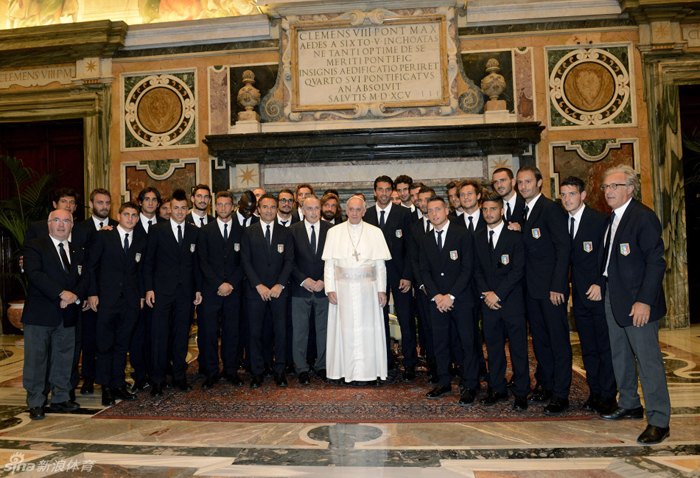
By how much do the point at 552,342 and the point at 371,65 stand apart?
209 inches

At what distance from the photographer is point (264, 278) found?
4.84 m

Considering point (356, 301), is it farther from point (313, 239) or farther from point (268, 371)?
point (268, 371)

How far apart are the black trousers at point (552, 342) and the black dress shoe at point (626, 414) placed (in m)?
0.32

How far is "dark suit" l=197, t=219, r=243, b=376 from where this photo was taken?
4.80 metres

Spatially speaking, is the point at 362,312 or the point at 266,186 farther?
the point at 266,186

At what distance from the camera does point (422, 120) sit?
298 inches

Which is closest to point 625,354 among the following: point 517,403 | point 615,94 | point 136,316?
point 517,403

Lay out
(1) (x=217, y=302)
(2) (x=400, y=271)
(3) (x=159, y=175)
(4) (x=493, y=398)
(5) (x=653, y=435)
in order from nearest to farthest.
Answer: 1. (5) (x=653, y=435)
2. (4) (x=493, y=398)
3. (1) (x=217, y=302)
4. (2) (x=400, y=271)
5. (3) (x=159, y=175)

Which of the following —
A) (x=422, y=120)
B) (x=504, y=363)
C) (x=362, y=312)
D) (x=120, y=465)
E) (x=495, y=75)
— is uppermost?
(x=495, y=75)

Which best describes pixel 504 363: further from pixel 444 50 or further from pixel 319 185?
pixel 444 50

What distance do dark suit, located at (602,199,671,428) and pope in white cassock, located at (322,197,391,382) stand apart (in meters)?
2.01

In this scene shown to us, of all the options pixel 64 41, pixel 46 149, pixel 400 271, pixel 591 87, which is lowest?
pixel 400 271

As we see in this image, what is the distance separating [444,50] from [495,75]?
87cm

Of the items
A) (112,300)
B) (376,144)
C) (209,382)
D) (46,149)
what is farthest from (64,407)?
(46,149)
